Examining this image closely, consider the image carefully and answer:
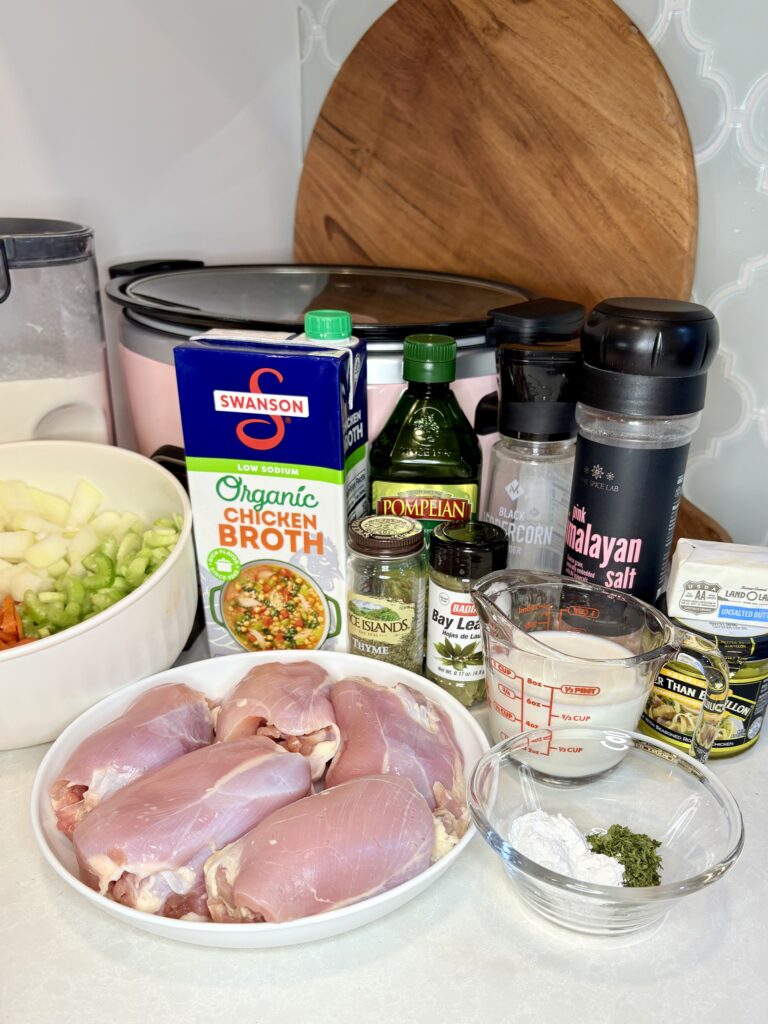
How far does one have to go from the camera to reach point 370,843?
53cm

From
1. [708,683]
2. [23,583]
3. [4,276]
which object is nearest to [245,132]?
[4,276]

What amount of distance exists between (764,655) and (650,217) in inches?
18.1

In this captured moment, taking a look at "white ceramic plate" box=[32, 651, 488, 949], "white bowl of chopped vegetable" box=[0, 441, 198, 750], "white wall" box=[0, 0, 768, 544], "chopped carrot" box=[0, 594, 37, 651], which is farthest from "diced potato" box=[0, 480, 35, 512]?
"white wall" box=[0, 0, 768, 544]

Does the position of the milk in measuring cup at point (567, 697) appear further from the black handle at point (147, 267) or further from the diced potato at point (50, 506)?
the black handle at point (147, 267)

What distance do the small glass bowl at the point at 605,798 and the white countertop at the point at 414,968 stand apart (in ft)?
0.08

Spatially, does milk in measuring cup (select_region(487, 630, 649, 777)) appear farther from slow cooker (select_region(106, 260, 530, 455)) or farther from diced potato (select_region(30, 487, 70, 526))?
diced potato (select_region(30, 487, 70, 526))

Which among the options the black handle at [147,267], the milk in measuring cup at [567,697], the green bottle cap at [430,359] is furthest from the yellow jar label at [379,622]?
the black handle at [147,267]

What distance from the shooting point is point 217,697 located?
734 mm

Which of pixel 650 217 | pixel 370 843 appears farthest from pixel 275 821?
pixel 650 217

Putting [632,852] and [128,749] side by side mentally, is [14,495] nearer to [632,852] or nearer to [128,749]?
[128,749]

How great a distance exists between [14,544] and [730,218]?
773 mm

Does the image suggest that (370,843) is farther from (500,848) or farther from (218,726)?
(218,726)

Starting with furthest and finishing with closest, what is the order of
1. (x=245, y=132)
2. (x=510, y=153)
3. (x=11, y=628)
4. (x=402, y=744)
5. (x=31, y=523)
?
(x=245, y=132) → (x=510, y=153) → (x=31, y=523) → (x=11, y=628) → (x=402, y=744)

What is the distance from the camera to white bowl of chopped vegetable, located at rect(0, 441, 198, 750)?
658 millimetres
